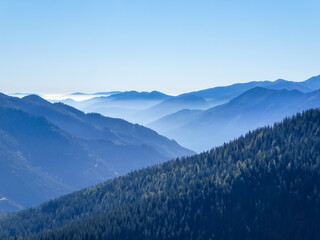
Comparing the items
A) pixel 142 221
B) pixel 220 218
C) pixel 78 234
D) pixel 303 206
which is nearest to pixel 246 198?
pixel 220 218

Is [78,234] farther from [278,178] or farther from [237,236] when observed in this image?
[278,178]

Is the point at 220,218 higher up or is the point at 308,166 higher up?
the point at 308,166

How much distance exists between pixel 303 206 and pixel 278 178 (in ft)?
85.4

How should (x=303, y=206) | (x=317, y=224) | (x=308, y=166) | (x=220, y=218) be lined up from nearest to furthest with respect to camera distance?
1. (x=317, y=224)
2. (x=303, y=206)
3. (x=220, y=218)
4. (x=308, y=166)

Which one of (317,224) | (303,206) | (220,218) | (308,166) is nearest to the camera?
(317,224)

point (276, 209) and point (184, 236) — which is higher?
point (276, 209)

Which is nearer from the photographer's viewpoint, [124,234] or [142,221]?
[124,234]

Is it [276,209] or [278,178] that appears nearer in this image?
[276,209]

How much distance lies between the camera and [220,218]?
182250 millimetres

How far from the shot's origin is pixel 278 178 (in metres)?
193

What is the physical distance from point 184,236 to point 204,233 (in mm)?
7970

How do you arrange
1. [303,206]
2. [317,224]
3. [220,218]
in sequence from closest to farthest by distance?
[317,224], [303,206], [220,218]

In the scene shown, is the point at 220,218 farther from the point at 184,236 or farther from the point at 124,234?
the point at 124,234

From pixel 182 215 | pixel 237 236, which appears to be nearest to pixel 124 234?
pixel 182 215
